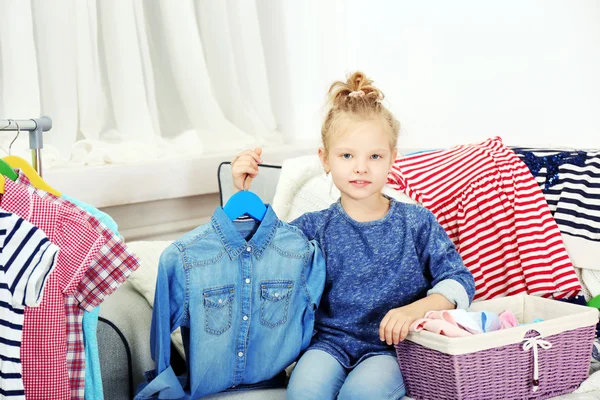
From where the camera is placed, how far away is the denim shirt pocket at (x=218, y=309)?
1440mm

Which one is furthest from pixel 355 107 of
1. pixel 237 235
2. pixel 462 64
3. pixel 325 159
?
pixel 462 64

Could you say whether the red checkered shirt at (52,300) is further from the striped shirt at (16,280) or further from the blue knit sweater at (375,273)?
the blue knit sweater at (375,273)

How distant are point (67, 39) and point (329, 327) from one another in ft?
4.56

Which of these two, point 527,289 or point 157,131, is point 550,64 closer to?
point 527,289

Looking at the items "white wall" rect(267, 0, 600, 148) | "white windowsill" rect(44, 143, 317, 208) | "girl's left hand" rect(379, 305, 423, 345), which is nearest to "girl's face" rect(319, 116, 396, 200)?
"girl's left hand" rect(379, 305, 423, 345)

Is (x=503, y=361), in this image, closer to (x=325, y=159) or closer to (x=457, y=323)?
(x=457, y=323)

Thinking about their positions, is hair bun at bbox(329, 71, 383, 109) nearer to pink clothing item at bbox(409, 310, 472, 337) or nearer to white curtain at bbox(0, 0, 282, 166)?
pink clothing item at bbox(409, 310, 472, 337)

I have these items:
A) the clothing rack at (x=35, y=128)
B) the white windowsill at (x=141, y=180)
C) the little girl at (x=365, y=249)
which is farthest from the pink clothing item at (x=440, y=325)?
the white windowsill at (x=141, y=180)

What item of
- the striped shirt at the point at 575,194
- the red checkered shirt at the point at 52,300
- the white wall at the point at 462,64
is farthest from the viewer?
the white wall at the point at 462,64

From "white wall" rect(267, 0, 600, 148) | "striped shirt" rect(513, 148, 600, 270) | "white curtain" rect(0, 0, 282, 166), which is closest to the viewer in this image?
"striped shirt" rect(513, 148, 600, 270)

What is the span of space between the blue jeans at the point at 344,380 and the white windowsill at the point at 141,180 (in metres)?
1.10

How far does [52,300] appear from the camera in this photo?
4.19 ft

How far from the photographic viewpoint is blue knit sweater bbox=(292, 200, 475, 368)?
5.00 feet

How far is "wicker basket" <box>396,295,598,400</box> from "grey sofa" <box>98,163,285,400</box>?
31cm
